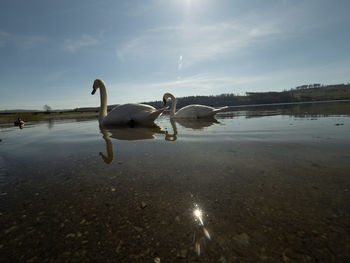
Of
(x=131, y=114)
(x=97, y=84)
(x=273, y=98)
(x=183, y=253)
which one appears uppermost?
(x=273, y=98)

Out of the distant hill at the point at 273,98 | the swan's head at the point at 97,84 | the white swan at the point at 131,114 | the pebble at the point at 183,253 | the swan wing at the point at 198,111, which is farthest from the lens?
the distant hill at the point at 273,98

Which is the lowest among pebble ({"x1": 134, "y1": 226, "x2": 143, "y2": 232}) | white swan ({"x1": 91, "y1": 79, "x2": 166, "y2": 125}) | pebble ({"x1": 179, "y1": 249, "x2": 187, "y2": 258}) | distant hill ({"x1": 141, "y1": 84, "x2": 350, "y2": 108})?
pebble ({"x1": 179, "y1": 249, "x2": 187, "y2": 258})

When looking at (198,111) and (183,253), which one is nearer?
(183,253)

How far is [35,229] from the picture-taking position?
1.41m

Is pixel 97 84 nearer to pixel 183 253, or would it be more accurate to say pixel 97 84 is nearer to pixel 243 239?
pixel 183 253

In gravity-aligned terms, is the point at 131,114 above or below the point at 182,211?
above

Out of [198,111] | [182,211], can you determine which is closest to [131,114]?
[198,111]

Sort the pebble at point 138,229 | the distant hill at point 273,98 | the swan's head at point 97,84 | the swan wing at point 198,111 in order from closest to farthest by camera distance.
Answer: the pebble at point 138,229 → the swan's head at point 97,84 → the swan wing at point 198,111 → the distant hill at point 273,98

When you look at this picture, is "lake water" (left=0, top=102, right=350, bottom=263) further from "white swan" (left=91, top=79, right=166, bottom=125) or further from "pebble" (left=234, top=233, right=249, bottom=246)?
"white swan" (left=91, top=79, right=166, bottom=125)

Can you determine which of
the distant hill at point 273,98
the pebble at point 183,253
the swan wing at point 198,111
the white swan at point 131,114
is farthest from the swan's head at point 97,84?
the distant hill at point 273,98

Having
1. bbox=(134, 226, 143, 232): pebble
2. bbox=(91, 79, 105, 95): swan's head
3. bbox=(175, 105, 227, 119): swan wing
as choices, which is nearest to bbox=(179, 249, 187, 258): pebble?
bbox=(134, 226, 143, 232): pebble

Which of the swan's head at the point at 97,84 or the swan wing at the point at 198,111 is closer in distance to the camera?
the swan's head at the point at 97,84

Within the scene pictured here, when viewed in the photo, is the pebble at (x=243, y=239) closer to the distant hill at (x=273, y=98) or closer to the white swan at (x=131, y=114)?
the white swan at (x=131, y=114)

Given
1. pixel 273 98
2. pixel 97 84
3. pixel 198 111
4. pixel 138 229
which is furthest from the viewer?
pixel 273 98
